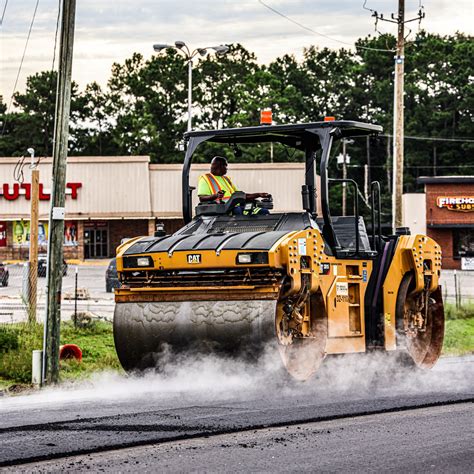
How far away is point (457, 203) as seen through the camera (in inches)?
2496

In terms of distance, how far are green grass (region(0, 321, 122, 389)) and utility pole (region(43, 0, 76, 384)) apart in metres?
0.59

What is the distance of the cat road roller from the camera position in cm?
1169

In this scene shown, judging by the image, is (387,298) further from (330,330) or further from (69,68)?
(69,68)

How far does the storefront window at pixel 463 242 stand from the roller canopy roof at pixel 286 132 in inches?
1978

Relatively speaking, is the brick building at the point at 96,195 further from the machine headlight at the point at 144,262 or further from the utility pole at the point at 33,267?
the machine headlight at the point at 144,262

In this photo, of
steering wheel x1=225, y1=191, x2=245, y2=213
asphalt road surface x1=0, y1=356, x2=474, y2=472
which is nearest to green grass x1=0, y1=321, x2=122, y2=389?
asphalt road surface x1=0, y1=356, x2=474, y2=472

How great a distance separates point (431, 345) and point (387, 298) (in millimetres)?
1597

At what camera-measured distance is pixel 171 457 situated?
8266 mm

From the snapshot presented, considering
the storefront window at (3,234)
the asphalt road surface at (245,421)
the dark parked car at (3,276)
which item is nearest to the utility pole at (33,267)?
the asphalt road surface at (245,421)

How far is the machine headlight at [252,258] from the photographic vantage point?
11.6 metres

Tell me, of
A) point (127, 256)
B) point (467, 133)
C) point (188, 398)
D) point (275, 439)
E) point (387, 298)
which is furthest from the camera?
point (467, 133)

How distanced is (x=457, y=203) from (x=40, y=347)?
164ft

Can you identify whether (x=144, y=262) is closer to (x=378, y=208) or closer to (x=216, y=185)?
(x=216, y=185)

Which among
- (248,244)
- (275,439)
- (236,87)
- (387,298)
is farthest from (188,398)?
(236,87)
